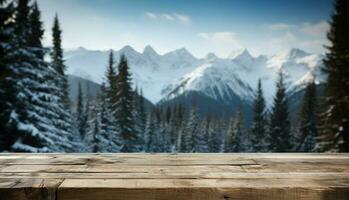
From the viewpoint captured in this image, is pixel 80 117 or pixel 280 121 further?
pixel 80 117

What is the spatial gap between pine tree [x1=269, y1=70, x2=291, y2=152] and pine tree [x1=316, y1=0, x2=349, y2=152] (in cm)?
1300

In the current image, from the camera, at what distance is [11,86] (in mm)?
12281

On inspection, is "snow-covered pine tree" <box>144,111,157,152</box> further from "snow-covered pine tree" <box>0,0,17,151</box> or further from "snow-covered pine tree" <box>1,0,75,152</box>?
"snow-covered pine tree" <box>0,0,17,151</box>

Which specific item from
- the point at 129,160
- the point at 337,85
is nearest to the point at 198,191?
the point at 129,160

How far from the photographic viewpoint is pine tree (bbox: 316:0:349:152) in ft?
54.3

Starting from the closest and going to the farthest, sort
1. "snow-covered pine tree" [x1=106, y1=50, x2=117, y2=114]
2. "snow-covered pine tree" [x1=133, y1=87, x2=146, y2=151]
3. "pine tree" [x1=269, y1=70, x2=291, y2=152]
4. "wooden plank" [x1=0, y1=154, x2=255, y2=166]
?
"wooden plank" [x1=0, y1=154, x2=255, y2=166] → "snow-covered pine tree" [x1=106, y1=50, x2=117, y2=114] → "pine tree" [x1=269, y1=70, x2=291, y2=152] → "snow-covered pine tree" [x1=133, y1=87, x2=146, y2=151]

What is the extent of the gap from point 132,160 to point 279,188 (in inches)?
42.6

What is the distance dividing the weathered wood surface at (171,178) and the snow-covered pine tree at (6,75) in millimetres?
11145

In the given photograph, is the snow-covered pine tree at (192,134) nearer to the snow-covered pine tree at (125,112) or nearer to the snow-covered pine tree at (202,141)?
the snow-covered pine tree at (202,141)

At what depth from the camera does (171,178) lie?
150 cm

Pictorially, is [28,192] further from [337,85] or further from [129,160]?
[337,85]

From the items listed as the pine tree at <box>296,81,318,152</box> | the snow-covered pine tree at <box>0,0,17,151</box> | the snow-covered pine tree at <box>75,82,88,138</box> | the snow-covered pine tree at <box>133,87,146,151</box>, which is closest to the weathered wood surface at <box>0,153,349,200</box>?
the snow-covered pine tree at <box>0,0,17,151</box>

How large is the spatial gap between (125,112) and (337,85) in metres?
19.9

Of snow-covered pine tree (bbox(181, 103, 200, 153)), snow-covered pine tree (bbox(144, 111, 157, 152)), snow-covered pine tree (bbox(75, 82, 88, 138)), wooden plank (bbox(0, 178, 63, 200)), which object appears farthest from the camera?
snow-covered pine tree (bbox(75, 82, 88, 138))
